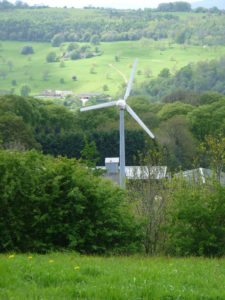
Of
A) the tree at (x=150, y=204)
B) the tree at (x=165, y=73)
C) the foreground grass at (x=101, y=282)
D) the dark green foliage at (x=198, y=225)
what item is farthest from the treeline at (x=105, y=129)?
the tree at (x=165, y=73)

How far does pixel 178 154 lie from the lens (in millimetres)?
77875

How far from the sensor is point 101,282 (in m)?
11.2

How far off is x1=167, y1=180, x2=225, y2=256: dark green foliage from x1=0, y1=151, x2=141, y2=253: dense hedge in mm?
1108

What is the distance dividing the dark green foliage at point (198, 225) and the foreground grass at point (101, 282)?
21.4 ft

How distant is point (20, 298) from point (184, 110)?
91.5 m

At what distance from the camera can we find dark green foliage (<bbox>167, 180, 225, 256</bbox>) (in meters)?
19.8

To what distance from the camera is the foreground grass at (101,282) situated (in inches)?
411

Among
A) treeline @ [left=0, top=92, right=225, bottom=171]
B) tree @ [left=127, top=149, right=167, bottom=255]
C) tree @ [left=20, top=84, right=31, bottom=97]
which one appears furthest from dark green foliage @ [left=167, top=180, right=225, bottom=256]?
tree @ [left=20, top=84, right=31, bottom=97]

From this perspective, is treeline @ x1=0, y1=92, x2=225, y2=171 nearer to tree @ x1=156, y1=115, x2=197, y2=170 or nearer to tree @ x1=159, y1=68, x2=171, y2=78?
tree @ x1=156, y1=115, x2=197, y2=170

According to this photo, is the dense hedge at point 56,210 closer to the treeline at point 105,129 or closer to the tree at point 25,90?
the treeline at point 105,129

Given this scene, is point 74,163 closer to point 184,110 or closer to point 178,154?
point 178,154

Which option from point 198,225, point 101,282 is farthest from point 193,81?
point 101,282

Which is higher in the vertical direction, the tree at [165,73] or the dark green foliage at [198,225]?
the dark green foliage at [198,225]

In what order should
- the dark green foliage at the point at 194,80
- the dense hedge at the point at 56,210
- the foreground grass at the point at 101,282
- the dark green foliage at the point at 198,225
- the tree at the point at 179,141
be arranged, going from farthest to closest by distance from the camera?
1. the dark green foliage at the point at 194,80
2. the tree at the point at 179,141
3. the dark green foliage at the point at 198,225
4. the dense hedge at the point at 56,210
5. the foreground grass at the point at 101,282
